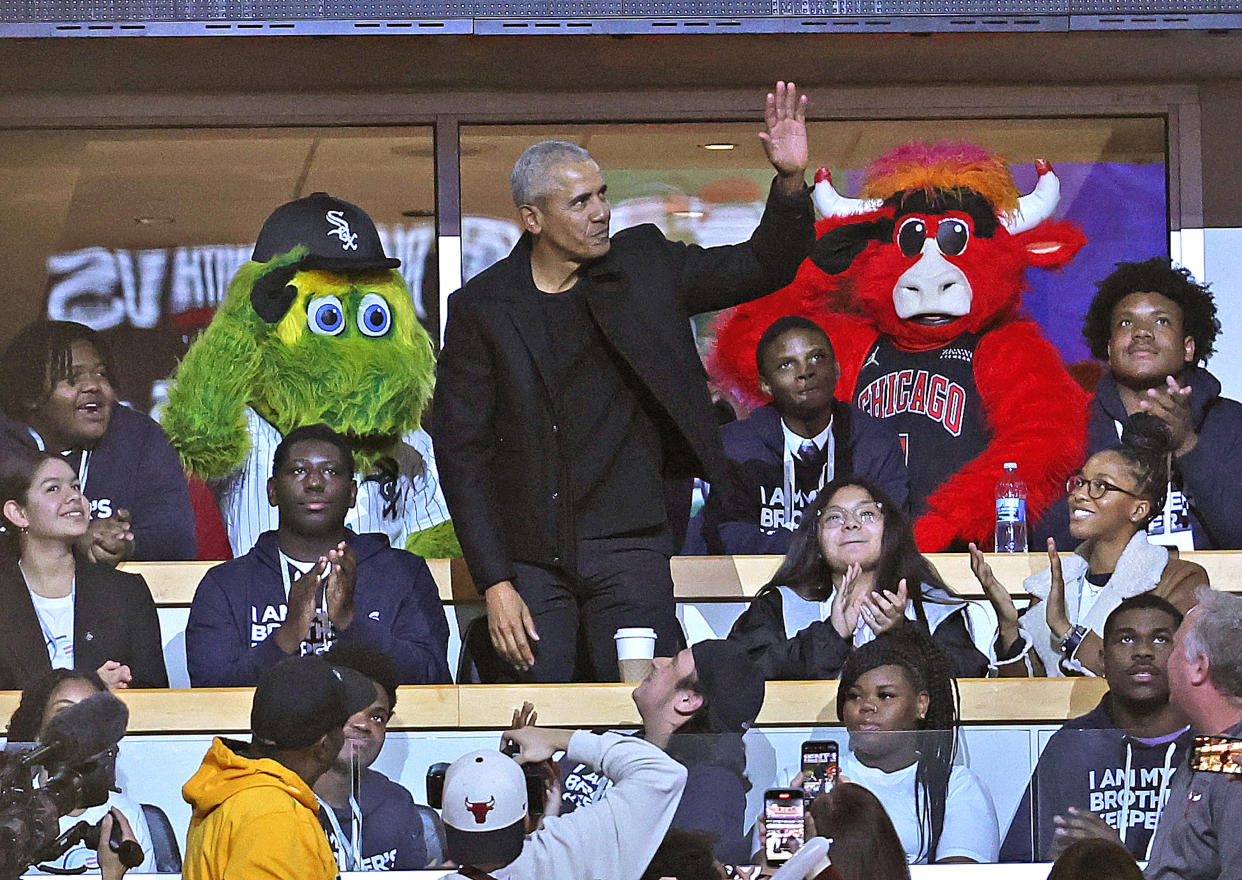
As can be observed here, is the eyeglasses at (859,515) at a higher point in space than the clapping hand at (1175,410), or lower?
lower

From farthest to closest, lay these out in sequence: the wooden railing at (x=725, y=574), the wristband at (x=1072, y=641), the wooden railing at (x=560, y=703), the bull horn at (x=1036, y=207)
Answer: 1. the bull horn at (x=1036, y=207)
2. the wooden railing at (x=725, y=574)
3. the wristband at (x=1072, y=641)
4. the wooden railing at (x=560, y=703)

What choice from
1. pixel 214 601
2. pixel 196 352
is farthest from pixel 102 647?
pixel 196 352

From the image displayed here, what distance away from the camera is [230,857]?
149 inches

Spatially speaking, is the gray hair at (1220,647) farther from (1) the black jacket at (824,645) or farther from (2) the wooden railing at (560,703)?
(1) the black jacket at (824,645)

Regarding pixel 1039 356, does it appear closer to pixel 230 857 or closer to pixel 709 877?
pixel 709 877

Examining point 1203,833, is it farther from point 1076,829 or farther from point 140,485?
point 140,485

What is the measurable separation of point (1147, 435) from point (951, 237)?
3.25ft

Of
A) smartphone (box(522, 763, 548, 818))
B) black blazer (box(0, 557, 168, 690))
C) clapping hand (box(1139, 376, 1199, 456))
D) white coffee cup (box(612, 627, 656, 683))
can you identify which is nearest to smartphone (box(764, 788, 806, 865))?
smartphone (box(522, 763, 548, 818))

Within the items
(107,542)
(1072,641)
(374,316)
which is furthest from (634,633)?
(107,542)

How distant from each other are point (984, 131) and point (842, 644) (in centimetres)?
249

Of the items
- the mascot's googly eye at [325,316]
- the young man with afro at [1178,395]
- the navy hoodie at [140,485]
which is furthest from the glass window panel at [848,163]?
the navy hoodie at [140,485]

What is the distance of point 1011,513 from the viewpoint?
21.8 feet

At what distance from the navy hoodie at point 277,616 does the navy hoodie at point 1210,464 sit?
211 cm

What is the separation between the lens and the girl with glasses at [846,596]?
5.65 metres
